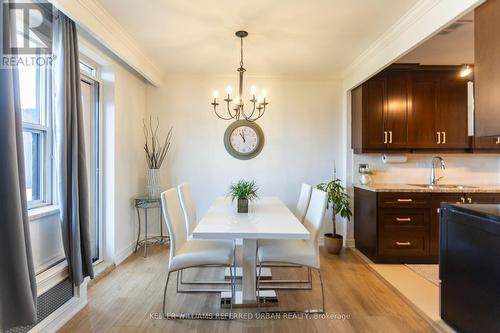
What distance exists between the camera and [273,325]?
2156 mm

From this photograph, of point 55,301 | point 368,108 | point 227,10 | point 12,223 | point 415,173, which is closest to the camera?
point 12,223

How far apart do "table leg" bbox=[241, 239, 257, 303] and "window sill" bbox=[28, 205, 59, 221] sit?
1.55 metres

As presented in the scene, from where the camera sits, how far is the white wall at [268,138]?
4.22 meters

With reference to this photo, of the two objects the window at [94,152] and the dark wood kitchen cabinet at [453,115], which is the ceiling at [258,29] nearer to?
the window at [94,152]

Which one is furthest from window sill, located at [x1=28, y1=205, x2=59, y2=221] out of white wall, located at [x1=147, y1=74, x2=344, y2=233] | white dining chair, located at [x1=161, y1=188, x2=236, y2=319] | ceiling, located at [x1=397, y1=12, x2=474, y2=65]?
ceiling, located at [x1=397, y1=12, x2=474, y2=65]

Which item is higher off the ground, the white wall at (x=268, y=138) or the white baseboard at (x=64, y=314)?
the white wall at (x=268, y=138)

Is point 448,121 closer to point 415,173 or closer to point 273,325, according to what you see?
point 415,173

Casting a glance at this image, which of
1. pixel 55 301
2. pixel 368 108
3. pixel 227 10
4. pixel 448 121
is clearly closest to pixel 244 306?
pixel 55 301

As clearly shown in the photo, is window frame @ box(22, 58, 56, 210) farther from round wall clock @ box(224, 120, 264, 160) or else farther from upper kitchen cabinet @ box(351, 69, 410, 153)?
upper kitchen cabinet @ box(351, 69, 410, 153)

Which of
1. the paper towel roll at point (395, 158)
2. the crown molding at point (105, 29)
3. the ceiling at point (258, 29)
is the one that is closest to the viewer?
the crown molding at point (105, 29)

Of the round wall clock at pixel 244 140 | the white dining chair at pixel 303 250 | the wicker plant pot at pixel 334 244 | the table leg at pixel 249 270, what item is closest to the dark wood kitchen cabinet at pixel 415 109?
the wicker plant pot at pixel 334 244

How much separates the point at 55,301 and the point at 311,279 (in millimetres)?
2244

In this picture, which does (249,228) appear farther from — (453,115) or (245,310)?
(453,115)

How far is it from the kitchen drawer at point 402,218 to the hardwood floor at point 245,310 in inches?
24.6
